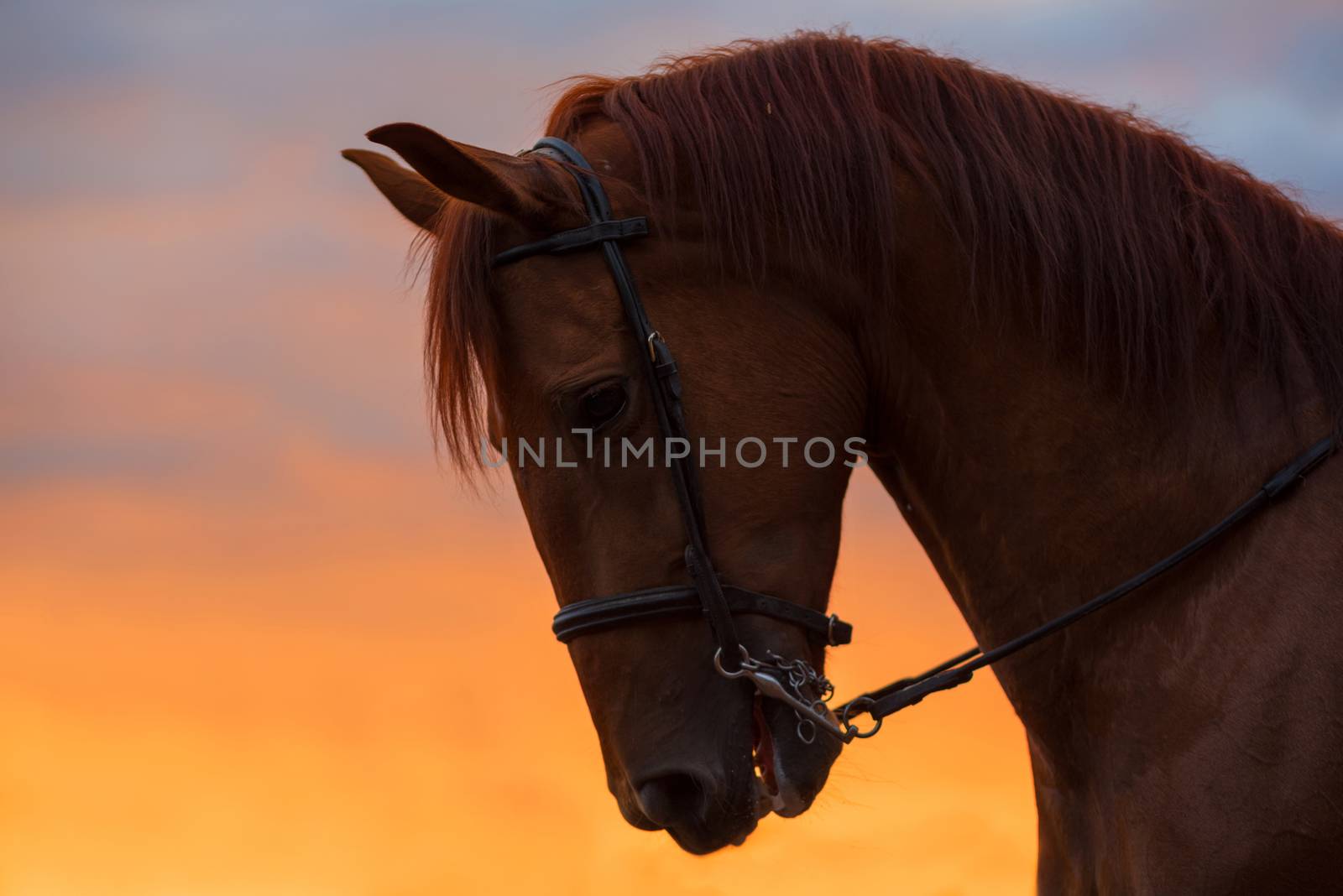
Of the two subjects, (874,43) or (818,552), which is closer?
(818,552)

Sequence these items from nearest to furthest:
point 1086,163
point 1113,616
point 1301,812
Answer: point 1301,812 → point 1113,616 → point 1086,163

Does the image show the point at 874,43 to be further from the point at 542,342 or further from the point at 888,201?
the point at 542,342

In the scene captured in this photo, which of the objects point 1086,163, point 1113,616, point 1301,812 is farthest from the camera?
point 1086,163

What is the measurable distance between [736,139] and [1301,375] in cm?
144

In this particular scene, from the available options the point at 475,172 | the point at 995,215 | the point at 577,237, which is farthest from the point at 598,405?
the point at 995,215

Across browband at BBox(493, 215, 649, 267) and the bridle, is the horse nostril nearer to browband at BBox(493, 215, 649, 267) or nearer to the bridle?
the bridle

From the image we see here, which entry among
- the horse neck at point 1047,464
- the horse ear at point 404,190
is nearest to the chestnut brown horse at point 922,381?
the horse neck at point 1047,464

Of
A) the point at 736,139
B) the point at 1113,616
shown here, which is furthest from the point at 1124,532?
the point at 736,139

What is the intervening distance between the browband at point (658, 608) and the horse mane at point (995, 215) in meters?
0.58

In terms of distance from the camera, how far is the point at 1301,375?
3033 millimetres

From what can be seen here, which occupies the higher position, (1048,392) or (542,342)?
(542,342)

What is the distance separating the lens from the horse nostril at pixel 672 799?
3016mm

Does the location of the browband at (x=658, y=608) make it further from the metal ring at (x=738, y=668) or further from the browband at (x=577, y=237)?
the browband at (x=577, y=237)

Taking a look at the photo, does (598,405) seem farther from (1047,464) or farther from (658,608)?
(1047,464)
